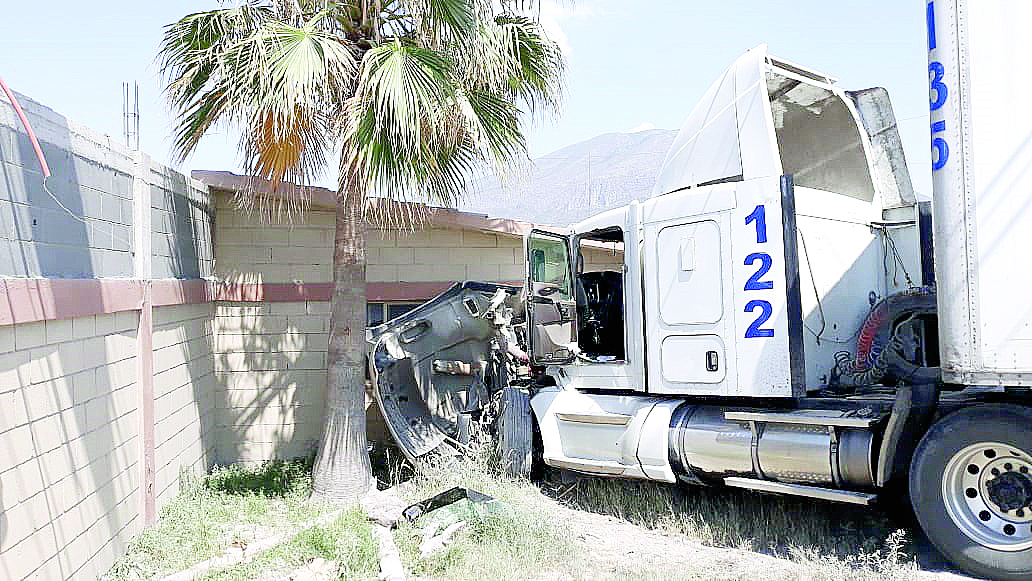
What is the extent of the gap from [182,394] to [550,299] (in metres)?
3.87

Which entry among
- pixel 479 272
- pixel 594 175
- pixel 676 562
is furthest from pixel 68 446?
pixel 594 175

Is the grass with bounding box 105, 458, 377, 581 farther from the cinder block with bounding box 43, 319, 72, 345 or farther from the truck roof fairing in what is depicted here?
the truck roof fairing

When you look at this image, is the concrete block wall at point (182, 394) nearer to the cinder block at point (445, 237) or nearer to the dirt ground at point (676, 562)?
the cinder block at point (445, 237)

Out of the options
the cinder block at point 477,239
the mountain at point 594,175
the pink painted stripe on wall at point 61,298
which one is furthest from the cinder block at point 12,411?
the mountain at point 594,175

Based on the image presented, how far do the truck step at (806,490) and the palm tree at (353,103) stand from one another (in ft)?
12.0

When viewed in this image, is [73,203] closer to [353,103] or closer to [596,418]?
[353,103]

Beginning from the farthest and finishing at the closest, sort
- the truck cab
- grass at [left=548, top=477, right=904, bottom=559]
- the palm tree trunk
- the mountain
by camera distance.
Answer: the mountain < the palm tree trunk < the truck cab < grass at [left=548, top=477, right=904, bottom=559]

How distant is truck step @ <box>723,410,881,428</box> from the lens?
599 cm

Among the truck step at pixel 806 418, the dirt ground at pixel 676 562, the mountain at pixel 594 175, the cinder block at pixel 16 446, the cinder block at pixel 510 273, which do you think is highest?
the mountain at pixel 594 175

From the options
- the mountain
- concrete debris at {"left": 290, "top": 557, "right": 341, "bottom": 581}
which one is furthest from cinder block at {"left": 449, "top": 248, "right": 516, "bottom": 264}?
the mountain

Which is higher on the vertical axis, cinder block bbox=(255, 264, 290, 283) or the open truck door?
cinder block bbox=(255, 264, 290, 283)

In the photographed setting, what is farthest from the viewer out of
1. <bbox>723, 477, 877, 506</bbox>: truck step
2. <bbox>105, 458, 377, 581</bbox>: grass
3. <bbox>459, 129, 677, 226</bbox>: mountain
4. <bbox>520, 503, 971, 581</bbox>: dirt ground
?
<bbox>459, 129, 677, 226</bbox>: mountain

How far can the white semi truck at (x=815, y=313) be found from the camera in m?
5.11

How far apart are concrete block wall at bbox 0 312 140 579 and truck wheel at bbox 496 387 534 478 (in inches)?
140
